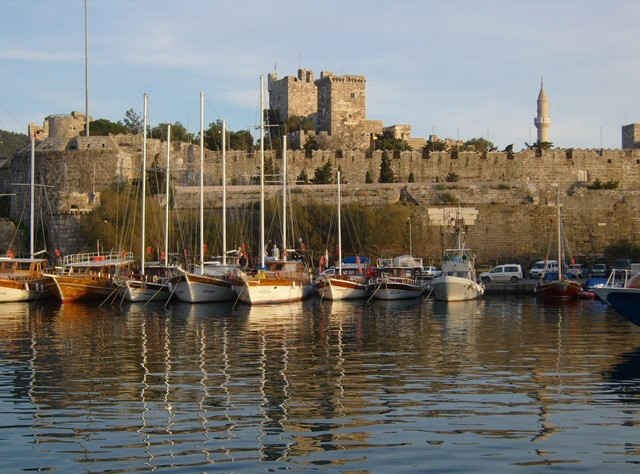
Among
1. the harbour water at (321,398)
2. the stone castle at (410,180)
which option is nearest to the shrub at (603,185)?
the stone castle at (410,180)

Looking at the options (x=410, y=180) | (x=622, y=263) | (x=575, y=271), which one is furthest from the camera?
(x=410, y=180)

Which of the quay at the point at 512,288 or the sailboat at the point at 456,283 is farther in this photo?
the quay at the point at 512,288

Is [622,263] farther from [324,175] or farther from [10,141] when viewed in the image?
[10,141]

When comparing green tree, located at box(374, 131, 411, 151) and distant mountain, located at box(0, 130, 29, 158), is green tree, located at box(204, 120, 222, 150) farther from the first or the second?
distant mountain, located at box(0, 130, 29, 158)

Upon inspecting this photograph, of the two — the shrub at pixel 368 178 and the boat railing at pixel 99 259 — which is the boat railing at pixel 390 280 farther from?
the shrub at pixel 368 178

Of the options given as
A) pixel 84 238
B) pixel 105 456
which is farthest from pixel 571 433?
pixel 84 238

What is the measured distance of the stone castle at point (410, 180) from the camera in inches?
1564

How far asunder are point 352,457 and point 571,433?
219cm

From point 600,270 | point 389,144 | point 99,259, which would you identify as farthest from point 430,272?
point 389,144

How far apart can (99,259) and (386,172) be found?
53.3ft

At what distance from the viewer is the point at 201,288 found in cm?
2806

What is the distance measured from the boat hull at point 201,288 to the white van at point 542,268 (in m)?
11.4

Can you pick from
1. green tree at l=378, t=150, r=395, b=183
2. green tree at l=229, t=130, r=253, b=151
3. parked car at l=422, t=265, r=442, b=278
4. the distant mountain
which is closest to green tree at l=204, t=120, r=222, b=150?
green tree at l=229, t=130, r=253, b=151

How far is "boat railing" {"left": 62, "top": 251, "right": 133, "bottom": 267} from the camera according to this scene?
31.7 m
